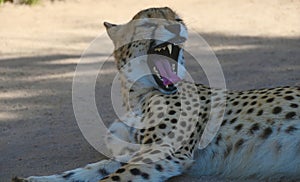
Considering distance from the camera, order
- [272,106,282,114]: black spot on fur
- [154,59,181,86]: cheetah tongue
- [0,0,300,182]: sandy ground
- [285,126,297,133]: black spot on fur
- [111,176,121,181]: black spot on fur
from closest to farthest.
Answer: [111,176,121,181]: black spot on fur < [285,126,297,133]: black spot on fur < [272,106,282,114]: black spot on fur < [154,59,181,86]: cheetah tongue < [0,0,300,182]: sandy ground

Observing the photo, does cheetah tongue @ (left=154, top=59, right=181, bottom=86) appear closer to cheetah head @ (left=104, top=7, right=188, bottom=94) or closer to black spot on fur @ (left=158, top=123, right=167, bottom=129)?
cheetah head @ (left=104, top=7, right=188, bottom=94)

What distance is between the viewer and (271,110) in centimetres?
373

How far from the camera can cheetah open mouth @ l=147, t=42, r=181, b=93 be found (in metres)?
4.09

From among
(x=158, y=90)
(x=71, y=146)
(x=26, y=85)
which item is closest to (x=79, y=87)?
(x=26, y=85)

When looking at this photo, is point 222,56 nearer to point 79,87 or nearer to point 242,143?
point 79,87

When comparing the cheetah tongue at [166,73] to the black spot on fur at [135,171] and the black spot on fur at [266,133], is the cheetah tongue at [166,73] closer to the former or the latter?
the black spot on fur at [266,133]

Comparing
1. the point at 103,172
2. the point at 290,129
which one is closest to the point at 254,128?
the point at 290,129

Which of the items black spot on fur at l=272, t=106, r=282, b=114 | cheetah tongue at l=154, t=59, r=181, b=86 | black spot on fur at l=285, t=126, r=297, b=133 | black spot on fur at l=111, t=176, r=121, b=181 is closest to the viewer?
black spot on fur at l=111, t=176, r=121, b=181

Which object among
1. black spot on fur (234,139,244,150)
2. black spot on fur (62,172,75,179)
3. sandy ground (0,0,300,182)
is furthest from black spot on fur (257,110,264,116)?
black spot on fur (62,172,75,179)

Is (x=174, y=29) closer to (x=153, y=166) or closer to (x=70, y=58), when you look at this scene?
(x=153, y=166)

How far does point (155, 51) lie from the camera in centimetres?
413

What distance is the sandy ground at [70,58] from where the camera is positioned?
4.40 m

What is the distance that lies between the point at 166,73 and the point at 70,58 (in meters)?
2.73

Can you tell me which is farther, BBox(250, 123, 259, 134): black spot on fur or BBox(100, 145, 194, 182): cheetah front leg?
BBox(250, 123, 259, 134): black spot on fur
